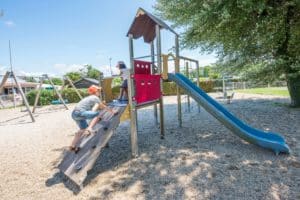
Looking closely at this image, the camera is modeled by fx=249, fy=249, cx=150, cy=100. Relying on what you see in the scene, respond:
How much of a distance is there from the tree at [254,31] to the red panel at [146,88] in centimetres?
335

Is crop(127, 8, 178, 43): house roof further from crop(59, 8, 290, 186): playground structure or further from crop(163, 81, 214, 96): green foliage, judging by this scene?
crop(163, 81, 214, 96): green foliage

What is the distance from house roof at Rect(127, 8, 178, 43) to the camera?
21.7 ft

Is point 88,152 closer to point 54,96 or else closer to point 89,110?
point 89,110

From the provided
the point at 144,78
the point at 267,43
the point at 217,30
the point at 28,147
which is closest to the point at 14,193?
the point at 28,147

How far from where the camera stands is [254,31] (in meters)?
9.85

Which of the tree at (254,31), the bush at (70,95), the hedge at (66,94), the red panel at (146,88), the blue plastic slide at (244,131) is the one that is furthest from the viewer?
the bush at (70,95)

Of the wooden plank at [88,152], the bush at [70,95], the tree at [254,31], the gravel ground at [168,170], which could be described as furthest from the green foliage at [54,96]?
the wooden plank at [88,152]

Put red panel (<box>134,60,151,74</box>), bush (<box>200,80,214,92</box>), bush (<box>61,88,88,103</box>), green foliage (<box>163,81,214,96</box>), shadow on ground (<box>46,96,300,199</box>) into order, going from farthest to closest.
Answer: bush (<box>200,80,214,92</box>) < green foliage (<box>163,81,214,96</box>) < bush (<box>61,88,88,103</box>) < red panel (<box>134,60,151,74</box>) < shadow on ground (<box>46,96,300,199</box>)

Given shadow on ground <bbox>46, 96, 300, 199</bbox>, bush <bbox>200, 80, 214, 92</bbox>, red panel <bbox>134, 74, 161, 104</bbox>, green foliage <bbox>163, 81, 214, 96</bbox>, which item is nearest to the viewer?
shadow on ground <bbox>46, 96, 300, 199</bbox>

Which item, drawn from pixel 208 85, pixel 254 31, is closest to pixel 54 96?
pixel 208 85

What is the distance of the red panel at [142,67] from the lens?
6.14 meters

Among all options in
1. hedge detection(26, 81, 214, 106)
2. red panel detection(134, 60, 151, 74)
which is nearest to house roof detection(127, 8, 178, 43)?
red panel detection(134, 60, 151, 74)

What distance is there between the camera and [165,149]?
222 inches

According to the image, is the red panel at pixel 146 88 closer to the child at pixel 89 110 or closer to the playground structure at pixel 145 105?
the playground structure at pixel 145 105
